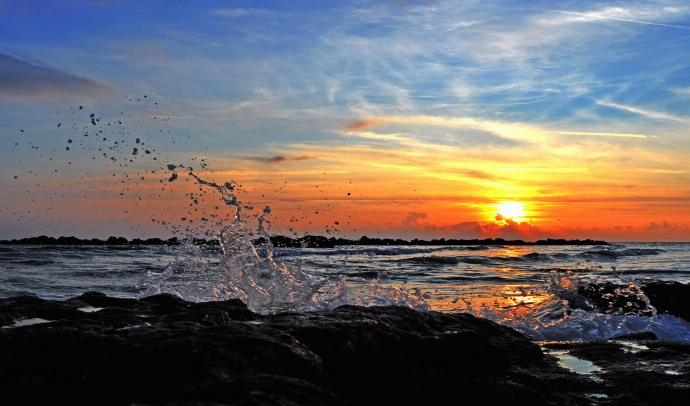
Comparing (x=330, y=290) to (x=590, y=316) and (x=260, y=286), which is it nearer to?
(x=260, y=286)

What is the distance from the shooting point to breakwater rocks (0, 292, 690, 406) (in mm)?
2637

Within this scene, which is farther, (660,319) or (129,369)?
(660,319)

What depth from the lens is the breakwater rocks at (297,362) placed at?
2637 mm

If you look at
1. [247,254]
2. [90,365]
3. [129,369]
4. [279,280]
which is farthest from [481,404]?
[247,254]

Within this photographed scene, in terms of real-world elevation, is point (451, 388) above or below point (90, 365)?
below

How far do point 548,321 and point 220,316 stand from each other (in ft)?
18.3

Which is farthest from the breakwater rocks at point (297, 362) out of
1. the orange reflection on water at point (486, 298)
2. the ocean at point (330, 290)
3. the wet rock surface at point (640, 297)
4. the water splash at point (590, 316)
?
the wet rock surface at point (640, 297)

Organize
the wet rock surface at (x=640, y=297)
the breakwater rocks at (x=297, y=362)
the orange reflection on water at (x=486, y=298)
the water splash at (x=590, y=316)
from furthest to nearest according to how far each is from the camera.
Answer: the orange reflection on water at (x=486, y=298) < the wet rock surface at (x=640, y=297) < the water splash at (x=590, y=316) < the breakwater rocks at (x=297, y=362)

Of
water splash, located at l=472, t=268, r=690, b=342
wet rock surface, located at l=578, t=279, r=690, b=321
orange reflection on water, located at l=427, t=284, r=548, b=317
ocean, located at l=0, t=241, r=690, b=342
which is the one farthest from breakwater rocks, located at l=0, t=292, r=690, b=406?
Answer: wet rock surface, located at l=578, t=279, r=690, b=321

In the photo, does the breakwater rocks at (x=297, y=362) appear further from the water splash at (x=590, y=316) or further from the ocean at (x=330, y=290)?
the ocean at (x=330, y=290)

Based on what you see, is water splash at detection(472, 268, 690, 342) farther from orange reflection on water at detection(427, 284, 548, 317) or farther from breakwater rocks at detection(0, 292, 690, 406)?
breakwater rocks at detection(0, 292, 690, 406)

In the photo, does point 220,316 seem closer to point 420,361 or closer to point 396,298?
point 420,361

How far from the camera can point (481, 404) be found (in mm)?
3465

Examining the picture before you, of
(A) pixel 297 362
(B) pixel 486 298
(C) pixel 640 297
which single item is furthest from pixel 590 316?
(A) pixel 297 362
